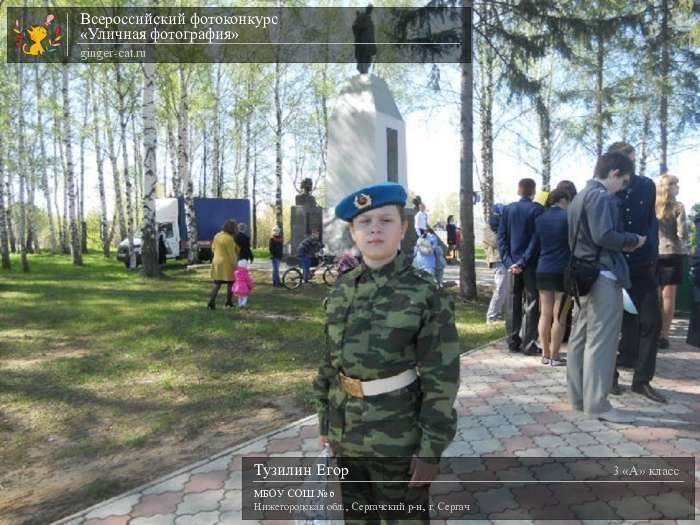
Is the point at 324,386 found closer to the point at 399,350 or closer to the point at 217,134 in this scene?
the point at 399,350

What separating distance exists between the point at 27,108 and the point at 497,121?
23.5 meters

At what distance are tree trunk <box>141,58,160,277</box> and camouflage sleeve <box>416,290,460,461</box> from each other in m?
15.1

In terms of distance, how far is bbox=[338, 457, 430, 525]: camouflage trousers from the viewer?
202cm

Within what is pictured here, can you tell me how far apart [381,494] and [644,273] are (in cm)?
357

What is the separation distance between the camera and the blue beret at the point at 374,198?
6.62ft

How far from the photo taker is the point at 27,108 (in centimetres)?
2784

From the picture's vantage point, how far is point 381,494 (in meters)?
2.05

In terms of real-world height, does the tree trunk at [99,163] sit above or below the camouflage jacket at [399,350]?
above

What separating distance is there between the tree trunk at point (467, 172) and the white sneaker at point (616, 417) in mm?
7312

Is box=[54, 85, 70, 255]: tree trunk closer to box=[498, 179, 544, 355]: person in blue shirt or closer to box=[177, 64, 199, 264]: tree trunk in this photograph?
box=[177, 64, 199, 264]: tree trunk

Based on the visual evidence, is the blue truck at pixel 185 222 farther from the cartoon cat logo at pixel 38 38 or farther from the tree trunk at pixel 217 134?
the cartoon cat logo at pixel 38 38
